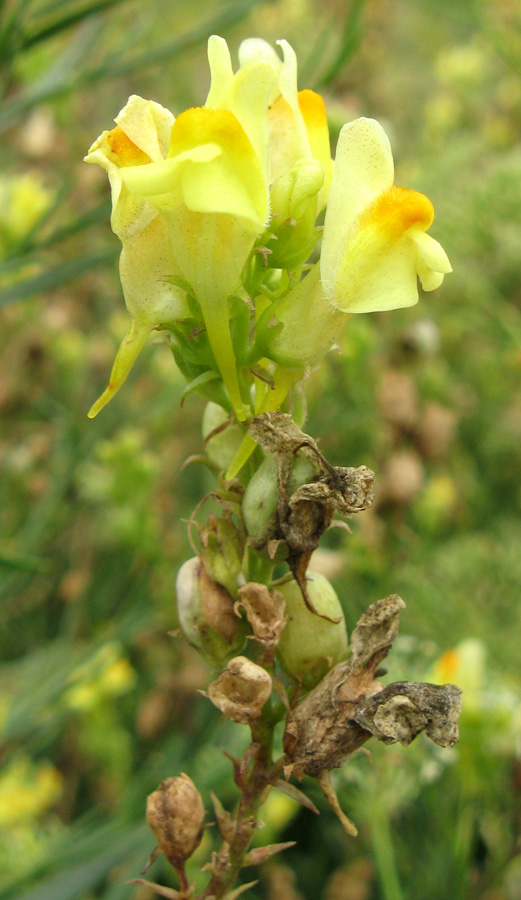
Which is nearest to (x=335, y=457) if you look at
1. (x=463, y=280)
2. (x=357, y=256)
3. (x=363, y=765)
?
(x=463, y=280)

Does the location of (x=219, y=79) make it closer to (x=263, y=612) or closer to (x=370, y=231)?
(x=370, y=231)

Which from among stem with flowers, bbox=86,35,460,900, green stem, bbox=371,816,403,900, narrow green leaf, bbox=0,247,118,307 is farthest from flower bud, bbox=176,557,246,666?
narrow green leaf, bbox=0,247,118,307

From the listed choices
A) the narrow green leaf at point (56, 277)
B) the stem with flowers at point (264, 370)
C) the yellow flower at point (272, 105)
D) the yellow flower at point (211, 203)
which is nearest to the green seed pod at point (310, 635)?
the stem with flowers at point (264, 370)

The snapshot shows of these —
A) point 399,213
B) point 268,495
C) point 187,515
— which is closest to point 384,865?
point 268,495

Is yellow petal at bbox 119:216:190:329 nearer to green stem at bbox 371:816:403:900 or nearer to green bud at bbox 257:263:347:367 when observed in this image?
green bud at bbox 257:263:347:367

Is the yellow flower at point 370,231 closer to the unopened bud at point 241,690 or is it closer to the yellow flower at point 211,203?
the yellow flower at point 211,203

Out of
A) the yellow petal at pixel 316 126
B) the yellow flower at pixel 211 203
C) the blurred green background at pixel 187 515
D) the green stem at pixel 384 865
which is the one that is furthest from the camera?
the blurred green background at pixel 187 515

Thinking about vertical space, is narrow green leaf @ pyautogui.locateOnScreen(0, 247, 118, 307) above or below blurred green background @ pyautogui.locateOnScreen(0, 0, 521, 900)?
above
